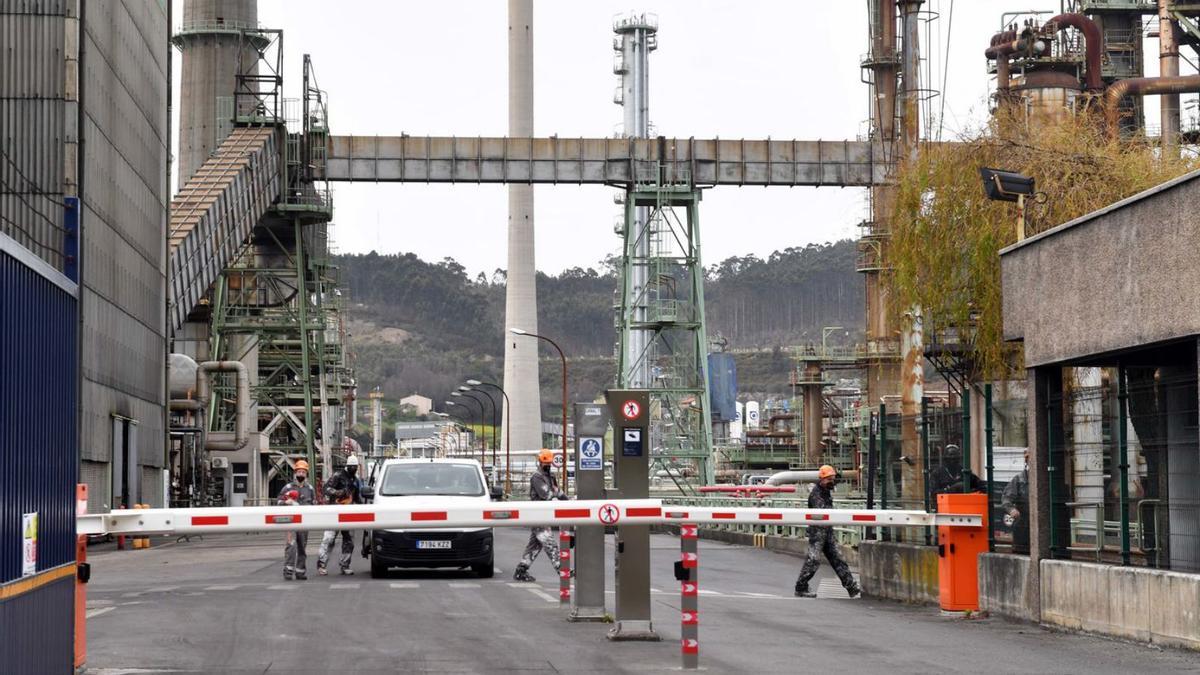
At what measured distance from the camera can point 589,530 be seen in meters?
16.4

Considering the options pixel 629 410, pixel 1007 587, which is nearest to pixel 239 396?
pixel 1007 587

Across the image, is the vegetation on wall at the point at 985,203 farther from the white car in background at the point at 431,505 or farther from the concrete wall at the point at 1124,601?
the concrete wall at the point at 1124,601

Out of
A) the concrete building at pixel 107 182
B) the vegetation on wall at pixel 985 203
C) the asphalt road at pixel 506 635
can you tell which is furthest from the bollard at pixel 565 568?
the concrete building at pixel 107 182

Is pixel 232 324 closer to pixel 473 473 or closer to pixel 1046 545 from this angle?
pixel 473 473

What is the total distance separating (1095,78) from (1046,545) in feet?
152

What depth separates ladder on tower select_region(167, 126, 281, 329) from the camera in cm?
5147

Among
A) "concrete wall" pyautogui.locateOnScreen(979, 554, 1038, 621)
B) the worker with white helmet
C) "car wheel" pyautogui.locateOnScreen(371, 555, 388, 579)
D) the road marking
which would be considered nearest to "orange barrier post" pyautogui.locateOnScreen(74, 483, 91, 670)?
the road marking

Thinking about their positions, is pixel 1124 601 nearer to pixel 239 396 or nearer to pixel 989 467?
pixel 989 467

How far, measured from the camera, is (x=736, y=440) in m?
126

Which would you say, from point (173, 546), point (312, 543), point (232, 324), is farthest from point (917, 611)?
point (232, 324)

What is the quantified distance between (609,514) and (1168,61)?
51970 millimetres

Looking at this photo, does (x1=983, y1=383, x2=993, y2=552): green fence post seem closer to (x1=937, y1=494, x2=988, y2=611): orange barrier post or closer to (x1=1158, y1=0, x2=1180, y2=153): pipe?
(x1=937, y1=494, x2=988, y2=611): orange barrier post

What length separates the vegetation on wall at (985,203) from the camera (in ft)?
92.5

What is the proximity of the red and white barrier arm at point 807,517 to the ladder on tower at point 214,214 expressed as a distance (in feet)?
119
